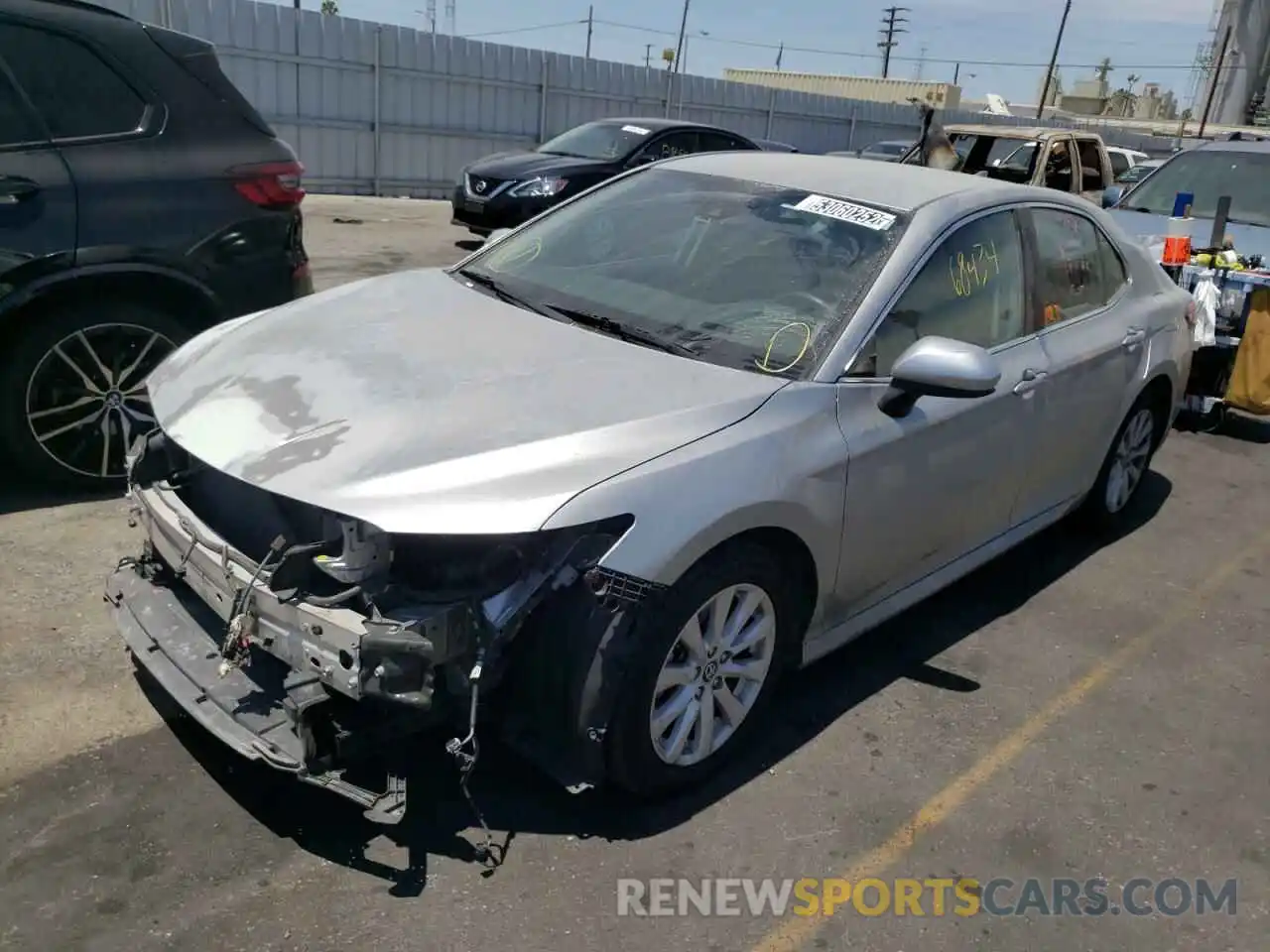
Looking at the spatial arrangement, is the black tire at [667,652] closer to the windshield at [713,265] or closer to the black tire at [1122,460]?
the windshield at [713,265]

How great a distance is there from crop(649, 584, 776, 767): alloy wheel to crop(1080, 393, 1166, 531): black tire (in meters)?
2.56

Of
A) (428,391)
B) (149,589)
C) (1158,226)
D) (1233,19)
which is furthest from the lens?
(1233,19)

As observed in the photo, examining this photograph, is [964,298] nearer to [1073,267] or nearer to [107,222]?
[1073,267]

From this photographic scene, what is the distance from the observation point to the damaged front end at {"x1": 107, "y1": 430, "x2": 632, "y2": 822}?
8.37 ft

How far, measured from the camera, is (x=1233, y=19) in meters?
55.8

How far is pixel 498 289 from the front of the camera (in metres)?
3.98

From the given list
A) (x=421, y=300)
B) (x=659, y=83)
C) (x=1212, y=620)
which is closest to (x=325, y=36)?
(x=659, y=83)

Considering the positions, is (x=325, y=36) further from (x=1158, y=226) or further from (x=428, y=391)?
(x=428, y=391)

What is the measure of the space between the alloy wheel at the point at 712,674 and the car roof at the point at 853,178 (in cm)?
158

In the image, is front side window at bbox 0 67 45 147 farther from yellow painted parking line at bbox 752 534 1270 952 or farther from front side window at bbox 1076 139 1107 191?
front side window at bbox 1076 139 1107 191

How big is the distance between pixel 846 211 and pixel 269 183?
2.69 metres

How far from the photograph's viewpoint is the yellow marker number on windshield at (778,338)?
3.29 m

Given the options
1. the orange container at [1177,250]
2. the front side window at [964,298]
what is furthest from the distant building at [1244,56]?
the front side window at [964,298]

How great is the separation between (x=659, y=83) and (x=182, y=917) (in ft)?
66.6
